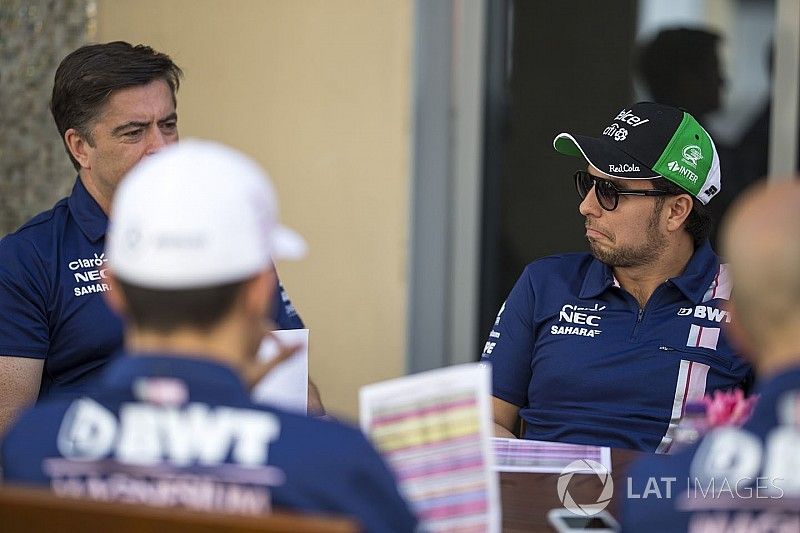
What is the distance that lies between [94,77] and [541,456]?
158 cm

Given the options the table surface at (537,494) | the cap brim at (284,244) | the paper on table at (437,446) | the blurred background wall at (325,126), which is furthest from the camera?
the blurred background wall at (325,126)

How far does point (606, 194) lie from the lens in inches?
131

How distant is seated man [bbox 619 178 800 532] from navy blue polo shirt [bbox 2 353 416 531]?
376 mm

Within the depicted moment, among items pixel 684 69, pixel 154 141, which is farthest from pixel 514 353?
pixel 684 69

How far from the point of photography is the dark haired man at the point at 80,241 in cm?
318

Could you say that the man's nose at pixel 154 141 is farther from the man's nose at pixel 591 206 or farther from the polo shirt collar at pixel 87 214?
the man's nose at pixel 591 206

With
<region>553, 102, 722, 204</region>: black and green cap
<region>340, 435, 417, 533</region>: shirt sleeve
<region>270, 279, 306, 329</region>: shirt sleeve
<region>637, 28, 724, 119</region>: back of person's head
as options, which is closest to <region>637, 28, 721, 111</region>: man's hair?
<region>637, 28, 724, 119</region>: back of person's head

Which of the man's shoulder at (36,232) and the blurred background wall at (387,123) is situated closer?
the man's shoulder at (36,232)

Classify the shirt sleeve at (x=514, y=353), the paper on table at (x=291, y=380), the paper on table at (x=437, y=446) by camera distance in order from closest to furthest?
the paper on table at (x=437, y=446) → the paper on table at (x=291, y=380) → the shirt sleeve at (x=514, y=353)

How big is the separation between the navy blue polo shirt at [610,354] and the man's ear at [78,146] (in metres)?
1.23

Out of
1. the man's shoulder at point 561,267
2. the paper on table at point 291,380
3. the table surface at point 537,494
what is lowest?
the table surface at point 537,494

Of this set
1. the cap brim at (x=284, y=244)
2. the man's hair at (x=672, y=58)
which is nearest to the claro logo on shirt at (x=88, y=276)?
the cap brim at (x=284, y=244)

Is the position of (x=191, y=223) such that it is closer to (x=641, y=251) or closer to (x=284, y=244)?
(x=284, y=244)

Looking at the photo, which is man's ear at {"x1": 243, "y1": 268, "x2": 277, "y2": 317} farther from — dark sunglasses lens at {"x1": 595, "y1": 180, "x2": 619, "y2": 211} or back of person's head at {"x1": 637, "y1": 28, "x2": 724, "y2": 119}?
back of person's head at {"x1": 637, "y1": 28, "x2": 724, "y2": 119}
